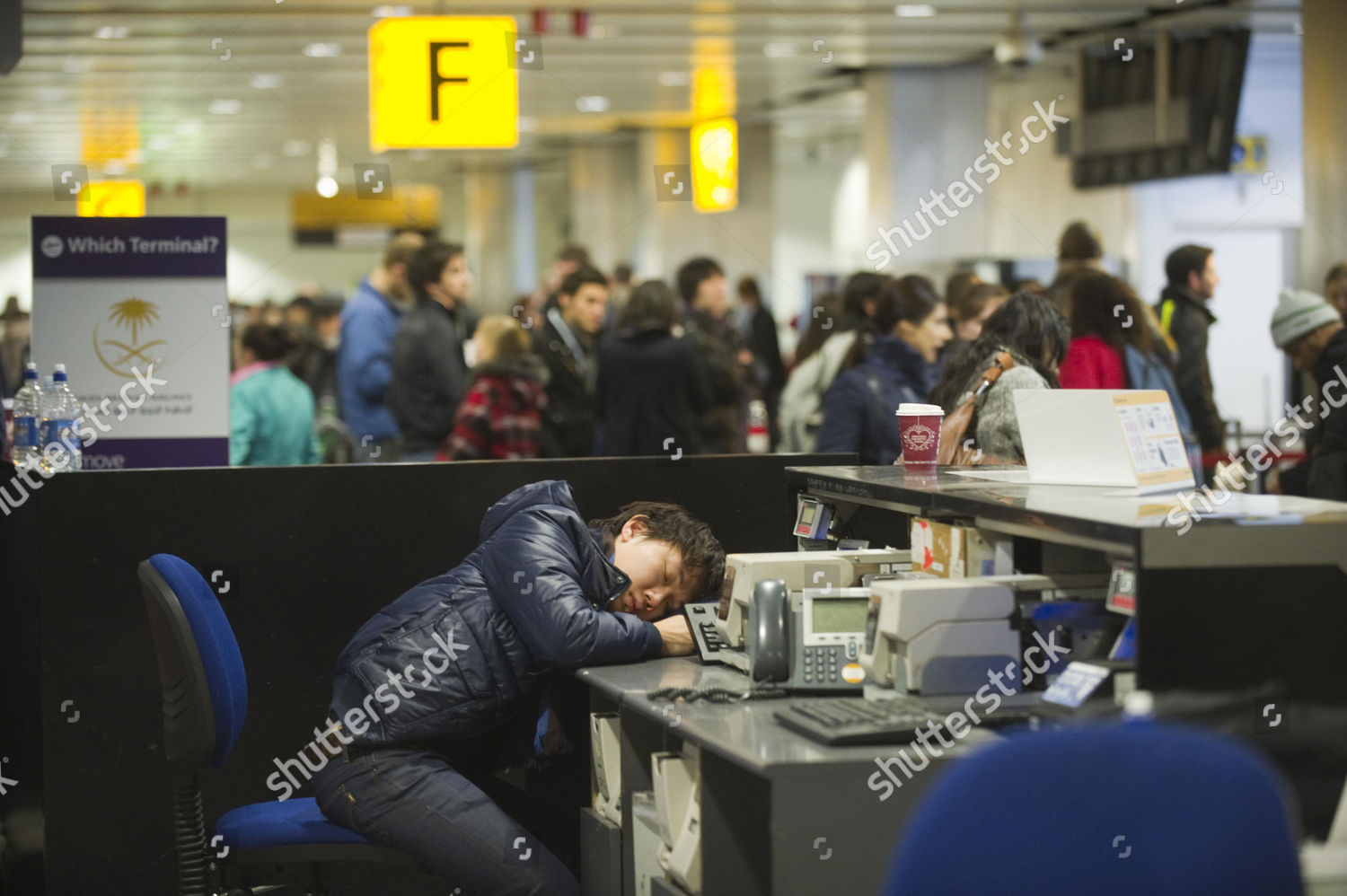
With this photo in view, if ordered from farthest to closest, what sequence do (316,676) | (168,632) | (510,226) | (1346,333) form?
(510,226) → (1346,333) → (316,676) → (168,632)

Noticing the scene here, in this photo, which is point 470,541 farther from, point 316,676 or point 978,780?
point 978,780

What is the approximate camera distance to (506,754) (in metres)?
3.57

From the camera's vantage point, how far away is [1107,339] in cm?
586

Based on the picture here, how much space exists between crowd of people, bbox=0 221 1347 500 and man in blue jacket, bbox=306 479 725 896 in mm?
Answer: 1694

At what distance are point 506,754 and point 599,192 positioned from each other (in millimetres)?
15934

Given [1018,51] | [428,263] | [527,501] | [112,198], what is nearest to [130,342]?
[112,198]

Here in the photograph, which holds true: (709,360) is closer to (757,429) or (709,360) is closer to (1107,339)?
(757,429)

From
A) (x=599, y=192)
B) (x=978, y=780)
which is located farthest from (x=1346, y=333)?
(x=599, y=192)

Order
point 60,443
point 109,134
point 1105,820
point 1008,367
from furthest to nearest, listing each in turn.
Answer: point 109,134
point 1008,367
point 60,443
point 1105,820

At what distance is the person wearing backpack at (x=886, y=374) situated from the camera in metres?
5.62

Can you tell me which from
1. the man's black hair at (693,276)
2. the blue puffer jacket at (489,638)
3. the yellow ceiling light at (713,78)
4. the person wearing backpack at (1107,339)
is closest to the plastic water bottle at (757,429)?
the man's black hair at (693,276)

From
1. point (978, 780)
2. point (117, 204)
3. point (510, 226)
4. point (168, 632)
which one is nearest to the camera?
point (978, 780)

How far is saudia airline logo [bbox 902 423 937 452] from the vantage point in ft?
12.5

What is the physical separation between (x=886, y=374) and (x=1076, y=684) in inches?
126
